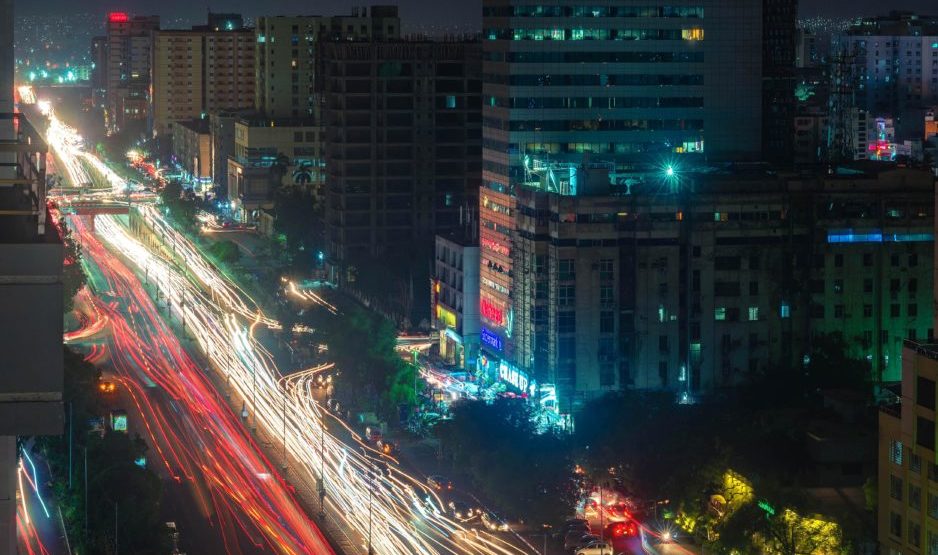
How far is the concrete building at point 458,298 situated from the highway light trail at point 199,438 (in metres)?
8.67

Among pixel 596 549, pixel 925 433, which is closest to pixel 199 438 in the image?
pixel 596 549

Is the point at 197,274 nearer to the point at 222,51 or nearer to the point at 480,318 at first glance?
the point at 480,318

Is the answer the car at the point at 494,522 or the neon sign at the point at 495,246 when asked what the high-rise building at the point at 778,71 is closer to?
the neon sign at the point at 495,246

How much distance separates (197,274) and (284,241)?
→ 10.0 m

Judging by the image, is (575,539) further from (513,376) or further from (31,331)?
(31,331)

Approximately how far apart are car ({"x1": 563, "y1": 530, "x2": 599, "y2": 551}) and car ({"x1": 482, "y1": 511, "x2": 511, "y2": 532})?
4.99ft

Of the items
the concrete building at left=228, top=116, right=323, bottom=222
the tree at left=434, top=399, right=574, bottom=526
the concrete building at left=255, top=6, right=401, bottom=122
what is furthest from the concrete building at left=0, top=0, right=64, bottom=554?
the concrete building at left=255, top=6, right=401, bottom=122

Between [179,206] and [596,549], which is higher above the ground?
[179,206]

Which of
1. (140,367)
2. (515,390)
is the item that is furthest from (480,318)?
(140,367)

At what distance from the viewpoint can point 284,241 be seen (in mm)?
93562

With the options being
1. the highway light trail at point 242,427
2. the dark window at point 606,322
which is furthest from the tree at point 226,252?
the dark window at point 606,322

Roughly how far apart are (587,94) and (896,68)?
9815cm

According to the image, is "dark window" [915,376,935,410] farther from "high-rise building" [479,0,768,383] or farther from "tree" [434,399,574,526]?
"high-rise building" [479,0,768,383]

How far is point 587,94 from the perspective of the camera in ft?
193
